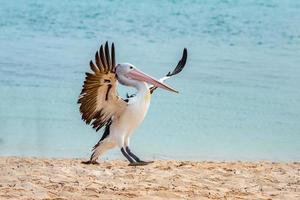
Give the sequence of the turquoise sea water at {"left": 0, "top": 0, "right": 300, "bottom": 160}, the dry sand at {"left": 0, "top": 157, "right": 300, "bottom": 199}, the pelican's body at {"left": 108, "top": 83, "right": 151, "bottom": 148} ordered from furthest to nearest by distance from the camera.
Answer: the turquoise sea water at {"left": 0, "top": 0, "right": 300, "bottom": 160}, the pelican's body at {"left": 108, "top": 83, "right": 151, "bottom": 148}, the dry sand at {"left": 0, "top": 157, "right": 300, "bottom": 199}

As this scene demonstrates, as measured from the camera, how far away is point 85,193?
7.49 m

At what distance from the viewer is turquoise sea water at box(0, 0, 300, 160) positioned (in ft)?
35.6

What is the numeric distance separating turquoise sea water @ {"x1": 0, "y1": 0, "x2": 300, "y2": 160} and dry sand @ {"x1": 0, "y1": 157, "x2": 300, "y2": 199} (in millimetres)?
1263

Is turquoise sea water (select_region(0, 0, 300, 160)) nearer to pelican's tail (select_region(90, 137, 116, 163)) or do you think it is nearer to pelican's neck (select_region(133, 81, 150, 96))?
pelican's tail (select_region(90, 137, 116, 163))

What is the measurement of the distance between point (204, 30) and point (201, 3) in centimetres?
621

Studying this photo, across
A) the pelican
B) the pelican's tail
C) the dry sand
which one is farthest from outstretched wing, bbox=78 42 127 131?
the dry sand

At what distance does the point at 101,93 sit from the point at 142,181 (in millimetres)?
1051

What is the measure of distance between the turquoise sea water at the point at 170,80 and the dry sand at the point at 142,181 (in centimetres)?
126

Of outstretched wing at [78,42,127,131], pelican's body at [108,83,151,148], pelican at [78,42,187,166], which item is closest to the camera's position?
outstretched wing at [78,42,127,131]

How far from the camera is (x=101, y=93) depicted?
28.7 ft

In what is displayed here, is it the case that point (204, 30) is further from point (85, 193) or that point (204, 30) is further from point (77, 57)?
point (85, 193)

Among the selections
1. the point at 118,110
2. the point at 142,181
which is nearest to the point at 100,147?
the point at 118,110

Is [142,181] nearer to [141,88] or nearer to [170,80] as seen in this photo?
[141,88]

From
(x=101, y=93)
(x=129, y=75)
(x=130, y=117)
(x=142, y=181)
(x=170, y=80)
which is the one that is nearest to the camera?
(x=142, y=181)
